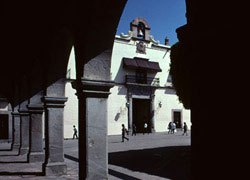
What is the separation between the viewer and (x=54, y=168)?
19.9ft

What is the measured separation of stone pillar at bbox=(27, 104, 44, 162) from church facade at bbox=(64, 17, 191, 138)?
11581 millimetres

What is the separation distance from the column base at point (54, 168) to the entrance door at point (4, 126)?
15601 millimetres

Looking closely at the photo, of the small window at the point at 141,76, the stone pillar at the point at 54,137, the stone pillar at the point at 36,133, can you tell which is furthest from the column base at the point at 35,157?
the small window at the point at 141,76

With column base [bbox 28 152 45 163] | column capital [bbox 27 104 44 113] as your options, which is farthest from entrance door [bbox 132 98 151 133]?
column capital [bbox 27 104 44 113]

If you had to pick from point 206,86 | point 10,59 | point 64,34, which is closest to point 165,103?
point 10,59

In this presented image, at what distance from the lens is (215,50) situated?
135 centimetres

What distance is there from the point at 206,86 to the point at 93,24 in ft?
8.97

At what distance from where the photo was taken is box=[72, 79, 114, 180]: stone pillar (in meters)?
3.83

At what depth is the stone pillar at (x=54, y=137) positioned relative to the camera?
6.08 metres

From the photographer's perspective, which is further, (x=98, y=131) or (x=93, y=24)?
(x=98, y=131)

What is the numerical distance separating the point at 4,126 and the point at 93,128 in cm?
1858

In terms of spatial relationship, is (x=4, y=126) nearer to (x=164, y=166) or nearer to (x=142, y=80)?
(x=142, y=80)

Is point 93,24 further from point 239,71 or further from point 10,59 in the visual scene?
point 10,59

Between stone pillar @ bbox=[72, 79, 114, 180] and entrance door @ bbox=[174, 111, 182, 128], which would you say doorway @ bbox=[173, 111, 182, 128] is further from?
stone pillar @ bbox=[72, 79, 114, 180]
